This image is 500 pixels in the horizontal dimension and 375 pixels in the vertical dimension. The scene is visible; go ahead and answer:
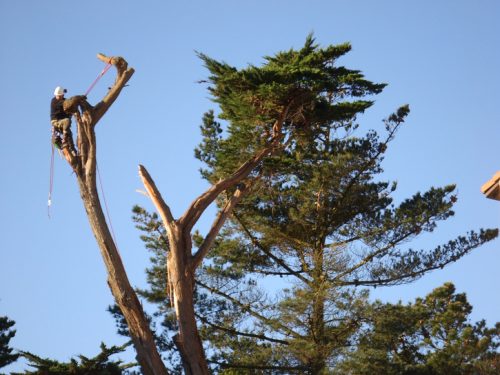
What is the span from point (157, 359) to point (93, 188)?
330cm

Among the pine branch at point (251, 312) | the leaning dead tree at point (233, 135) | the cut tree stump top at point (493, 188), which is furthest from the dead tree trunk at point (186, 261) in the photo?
the cut tree stump top at point (493, 188)

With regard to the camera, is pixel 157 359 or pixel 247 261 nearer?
pixel 157 359

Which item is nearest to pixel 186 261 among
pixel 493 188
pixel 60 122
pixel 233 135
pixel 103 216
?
pixel 103 216

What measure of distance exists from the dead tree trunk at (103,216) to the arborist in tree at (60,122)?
0.47ft

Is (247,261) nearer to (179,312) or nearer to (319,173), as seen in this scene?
(319,173)

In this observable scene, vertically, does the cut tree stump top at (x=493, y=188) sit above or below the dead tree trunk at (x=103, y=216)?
below

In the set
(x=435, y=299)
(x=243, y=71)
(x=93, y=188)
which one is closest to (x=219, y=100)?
(x=243, y=71)

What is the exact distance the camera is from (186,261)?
17312mm

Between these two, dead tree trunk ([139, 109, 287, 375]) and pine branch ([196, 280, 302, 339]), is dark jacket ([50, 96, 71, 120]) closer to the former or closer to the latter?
dead tree trunk ([139, 109, 287, 375])

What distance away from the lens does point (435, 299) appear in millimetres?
24375

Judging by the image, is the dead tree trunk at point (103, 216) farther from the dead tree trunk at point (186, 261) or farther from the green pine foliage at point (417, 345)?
the green pine foliage at point (417, 345)

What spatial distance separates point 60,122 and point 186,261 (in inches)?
133

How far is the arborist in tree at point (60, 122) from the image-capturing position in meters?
17.4

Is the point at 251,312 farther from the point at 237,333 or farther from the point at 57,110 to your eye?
the point at 57,110
